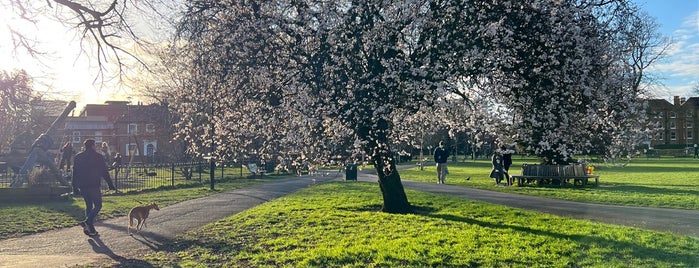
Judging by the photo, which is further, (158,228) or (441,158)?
(441,158)

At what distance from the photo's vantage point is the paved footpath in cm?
747

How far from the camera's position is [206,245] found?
26.5 feet

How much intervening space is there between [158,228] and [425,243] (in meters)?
5.57

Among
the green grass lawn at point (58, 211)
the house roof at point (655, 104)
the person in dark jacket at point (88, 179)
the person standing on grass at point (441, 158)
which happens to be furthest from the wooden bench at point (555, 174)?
the person in dark jacket at point (88, 179)

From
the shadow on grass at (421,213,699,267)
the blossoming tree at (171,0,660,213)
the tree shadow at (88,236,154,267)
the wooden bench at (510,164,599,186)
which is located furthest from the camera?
the wooden bench at (510,164,599,186)

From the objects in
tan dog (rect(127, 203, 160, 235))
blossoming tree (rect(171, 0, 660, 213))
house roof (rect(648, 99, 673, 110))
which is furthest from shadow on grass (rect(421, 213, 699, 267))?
house roof (rect(648, 99, 673, 110))

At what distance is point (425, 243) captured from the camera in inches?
298

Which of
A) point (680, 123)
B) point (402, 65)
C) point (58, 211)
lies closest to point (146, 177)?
point (58, 211)

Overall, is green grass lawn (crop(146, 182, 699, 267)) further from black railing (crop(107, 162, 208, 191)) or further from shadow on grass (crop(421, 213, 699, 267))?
black railing (crop(107, 162, 208, 191))

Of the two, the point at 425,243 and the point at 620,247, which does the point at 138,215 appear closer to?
the point at 425,243

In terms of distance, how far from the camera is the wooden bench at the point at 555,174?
64.0 ft

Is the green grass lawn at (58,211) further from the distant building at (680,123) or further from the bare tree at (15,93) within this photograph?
the distant building at (680,123)

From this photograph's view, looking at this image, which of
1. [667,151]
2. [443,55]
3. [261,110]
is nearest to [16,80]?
[261,110]

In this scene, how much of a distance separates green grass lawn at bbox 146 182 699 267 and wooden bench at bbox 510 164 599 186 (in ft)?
30.1
